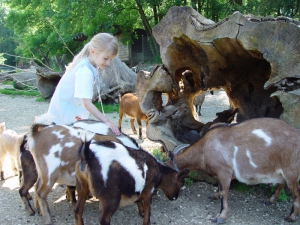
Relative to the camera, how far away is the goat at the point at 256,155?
284cm

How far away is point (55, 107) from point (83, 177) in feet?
3.37

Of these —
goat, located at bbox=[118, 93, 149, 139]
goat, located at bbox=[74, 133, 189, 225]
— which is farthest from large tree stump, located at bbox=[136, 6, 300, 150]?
goat, located at bbox=[118, 93, 149, 139]

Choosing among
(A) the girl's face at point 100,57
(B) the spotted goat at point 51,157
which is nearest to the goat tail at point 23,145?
(B) the spotted goat at point 51,157

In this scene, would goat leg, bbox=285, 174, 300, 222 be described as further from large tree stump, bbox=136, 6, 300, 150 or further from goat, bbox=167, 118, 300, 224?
large tree stump, bbox=136, 6, 300, 150

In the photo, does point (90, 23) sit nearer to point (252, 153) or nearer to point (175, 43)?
point (175, 43)

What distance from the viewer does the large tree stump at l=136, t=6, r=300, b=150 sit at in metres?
2.94

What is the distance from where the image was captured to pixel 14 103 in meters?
10.4

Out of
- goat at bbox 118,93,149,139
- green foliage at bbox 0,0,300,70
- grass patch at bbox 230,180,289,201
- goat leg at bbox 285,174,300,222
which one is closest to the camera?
goat leg at bbox 285,174,300,222

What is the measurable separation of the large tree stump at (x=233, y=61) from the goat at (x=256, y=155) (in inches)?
11.5

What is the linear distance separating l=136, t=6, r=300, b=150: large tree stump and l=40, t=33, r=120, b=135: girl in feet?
2.73

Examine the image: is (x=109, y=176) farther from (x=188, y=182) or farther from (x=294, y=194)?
(x=294, y=194)

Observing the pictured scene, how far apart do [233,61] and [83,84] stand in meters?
1.87

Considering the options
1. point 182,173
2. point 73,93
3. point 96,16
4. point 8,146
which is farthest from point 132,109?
point 96,16

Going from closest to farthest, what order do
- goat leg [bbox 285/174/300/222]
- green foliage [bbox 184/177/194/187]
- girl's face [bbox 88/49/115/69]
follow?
goat leg [bbox 285/174/300/222] < girl's face [bbox 88/49/115/69] < green foliage [bbox 184/177/194/187]
